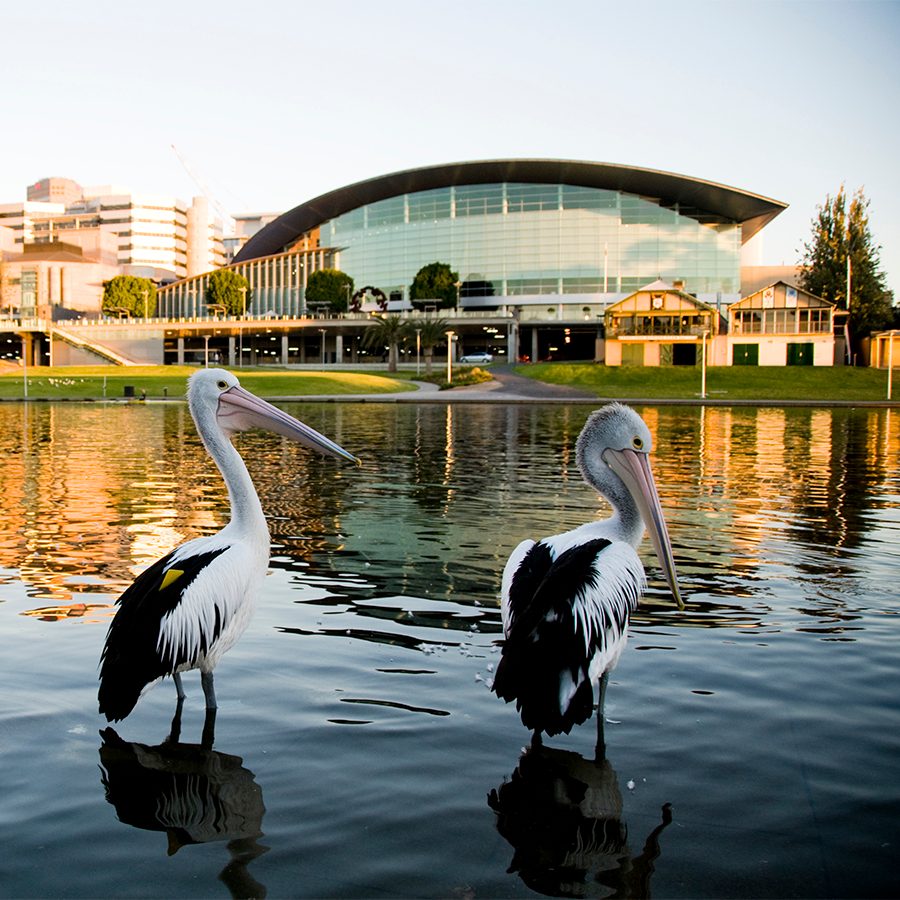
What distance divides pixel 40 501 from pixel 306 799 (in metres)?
12.0

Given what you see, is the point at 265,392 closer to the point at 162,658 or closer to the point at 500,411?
the point at 500,411

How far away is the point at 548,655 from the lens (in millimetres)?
4758

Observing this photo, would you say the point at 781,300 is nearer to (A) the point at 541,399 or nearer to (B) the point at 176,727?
(A) the point at 541,399

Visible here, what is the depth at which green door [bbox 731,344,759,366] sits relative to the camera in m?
85.9

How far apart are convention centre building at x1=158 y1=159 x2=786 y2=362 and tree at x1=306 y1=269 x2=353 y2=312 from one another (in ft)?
11.4

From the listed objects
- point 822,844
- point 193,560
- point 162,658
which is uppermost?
point 193,560

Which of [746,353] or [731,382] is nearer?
[731,382]

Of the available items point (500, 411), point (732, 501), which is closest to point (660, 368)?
point (500, 411)

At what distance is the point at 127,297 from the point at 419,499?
5338 inches

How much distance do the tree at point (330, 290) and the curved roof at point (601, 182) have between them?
1524cm

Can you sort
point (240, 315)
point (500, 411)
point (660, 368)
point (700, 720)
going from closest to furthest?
point (700, 720), point (500, 411), point (660, 368), point (240, 315)

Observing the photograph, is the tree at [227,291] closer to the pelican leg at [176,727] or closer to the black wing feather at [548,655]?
the pelican leg at [176,727]

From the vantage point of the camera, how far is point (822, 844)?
4.43m

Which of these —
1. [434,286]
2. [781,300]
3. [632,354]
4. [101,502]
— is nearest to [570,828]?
[101,502]
